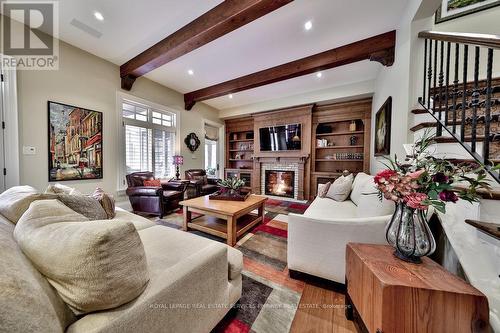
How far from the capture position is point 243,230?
236 centimetres

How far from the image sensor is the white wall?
2459mm

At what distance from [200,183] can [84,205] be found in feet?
9.22

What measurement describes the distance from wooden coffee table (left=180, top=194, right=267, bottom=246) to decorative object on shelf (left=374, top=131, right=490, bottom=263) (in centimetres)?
151

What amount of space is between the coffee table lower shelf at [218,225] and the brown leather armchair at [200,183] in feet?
4.60

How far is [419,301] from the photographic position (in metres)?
0.82

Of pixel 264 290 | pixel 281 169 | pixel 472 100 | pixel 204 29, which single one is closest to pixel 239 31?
pixel 204 29

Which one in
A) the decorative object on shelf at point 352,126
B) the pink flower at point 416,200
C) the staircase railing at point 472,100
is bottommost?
the pink flower at point 416,200

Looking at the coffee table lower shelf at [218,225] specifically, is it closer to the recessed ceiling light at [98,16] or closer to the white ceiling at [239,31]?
the white ceiling at [239,31]

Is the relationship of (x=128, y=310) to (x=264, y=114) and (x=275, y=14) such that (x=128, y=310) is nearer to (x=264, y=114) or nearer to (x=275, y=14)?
(x=275, y=14)

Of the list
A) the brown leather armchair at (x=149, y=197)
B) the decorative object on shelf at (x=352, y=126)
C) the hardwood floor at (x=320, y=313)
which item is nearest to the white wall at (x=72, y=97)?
the brown leather armchair at (x=149, y=197)

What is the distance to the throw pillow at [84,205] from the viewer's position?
1.25 meters

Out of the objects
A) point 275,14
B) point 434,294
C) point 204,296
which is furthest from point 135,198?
point 434,294

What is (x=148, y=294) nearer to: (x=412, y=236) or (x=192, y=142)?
(x=412, y=236)

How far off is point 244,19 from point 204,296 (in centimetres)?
257
